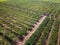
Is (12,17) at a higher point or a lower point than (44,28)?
higher

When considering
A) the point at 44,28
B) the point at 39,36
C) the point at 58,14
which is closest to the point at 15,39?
the point at 39,36

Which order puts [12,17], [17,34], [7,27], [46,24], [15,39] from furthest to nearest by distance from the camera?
[12,17] → [46,24] → [7,27] → [17,34] → [15,39]

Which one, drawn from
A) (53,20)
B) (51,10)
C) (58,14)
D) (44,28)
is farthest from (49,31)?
(51,10)

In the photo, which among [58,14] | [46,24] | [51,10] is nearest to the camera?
[46,24]

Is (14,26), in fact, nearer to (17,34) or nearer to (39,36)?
(17,34)

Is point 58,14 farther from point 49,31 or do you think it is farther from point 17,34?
point 17,34

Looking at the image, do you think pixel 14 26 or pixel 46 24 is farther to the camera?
pixel 46 24
